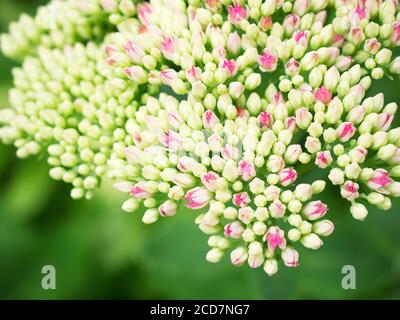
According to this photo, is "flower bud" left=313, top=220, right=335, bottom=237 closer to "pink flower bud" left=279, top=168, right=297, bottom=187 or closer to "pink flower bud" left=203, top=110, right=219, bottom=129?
"pink flower bud" left=279, top=168, right=297, bottom=187

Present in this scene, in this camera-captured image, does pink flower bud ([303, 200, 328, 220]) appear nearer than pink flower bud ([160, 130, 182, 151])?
Yes

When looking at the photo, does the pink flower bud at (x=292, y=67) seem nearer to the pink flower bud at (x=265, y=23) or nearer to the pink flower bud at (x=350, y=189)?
the pink flower bud at (x=265, y=23)

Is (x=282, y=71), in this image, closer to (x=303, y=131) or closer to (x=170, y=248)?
(x=303, y=131)

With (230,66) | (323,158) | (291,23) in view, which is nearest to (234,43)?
(230,66)

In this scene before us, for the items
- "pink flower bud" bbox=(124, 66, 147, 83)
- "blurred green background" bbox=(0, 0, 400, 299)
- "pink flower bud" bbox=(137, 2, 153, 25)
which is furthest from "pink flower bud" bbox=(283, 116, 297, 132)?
"blurred green background" bbox=(0, 0, 400, 299)

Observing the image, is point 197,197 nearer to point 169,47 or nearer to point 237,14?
point 169,47
